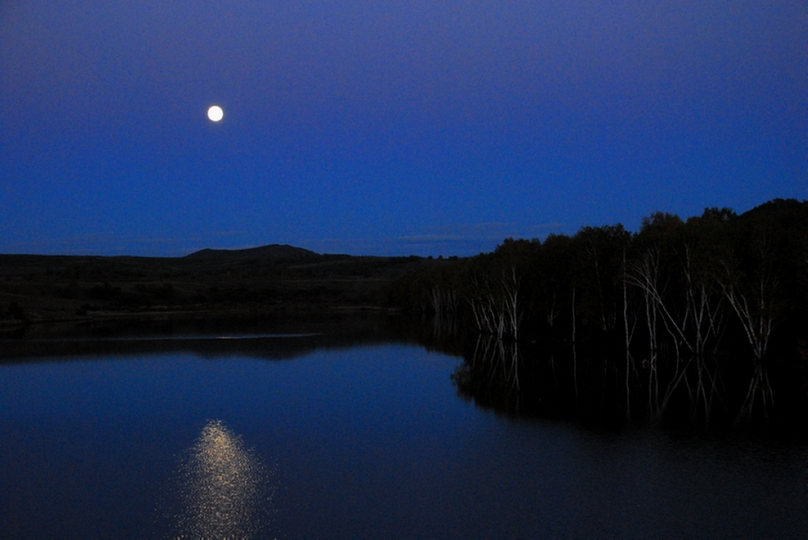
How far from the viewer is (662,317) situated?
53594 millimetres

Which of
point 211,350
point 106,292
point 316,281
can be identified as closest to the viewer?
point 211,350

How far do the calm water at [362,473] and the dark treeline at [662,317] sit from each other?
25.2 ft

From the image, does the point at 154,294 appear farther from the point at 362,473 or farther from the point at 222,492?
the point at 222,492

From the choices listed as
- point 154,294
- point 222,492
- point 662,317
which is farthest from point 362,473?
point 154,294

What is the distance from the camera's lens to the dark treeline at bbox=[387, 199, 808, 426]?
3616 centimetres

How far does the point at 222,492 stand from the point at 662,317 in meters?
43.7

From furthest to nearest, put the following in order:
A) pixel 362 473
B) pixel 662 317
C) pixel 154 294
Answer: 1. pixel 154 294
2. pixel 662 317
3. pixel 362 473

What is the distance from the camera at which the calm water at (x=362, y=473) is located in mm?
16219

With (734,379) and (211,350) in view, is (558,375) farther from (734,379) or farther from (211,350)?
(211,350)

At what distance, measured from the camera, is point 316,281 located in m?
188

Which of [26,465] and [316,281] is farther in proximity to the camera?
[316,281]

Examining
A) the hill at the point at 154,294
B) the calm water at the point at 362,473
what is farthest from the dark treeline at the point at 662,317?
the hill at the point at 154,294

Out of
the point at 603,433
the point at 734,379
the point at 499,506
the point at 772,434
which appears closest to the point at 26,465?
the point at 499,506

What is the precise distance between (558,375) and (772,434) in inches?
708
